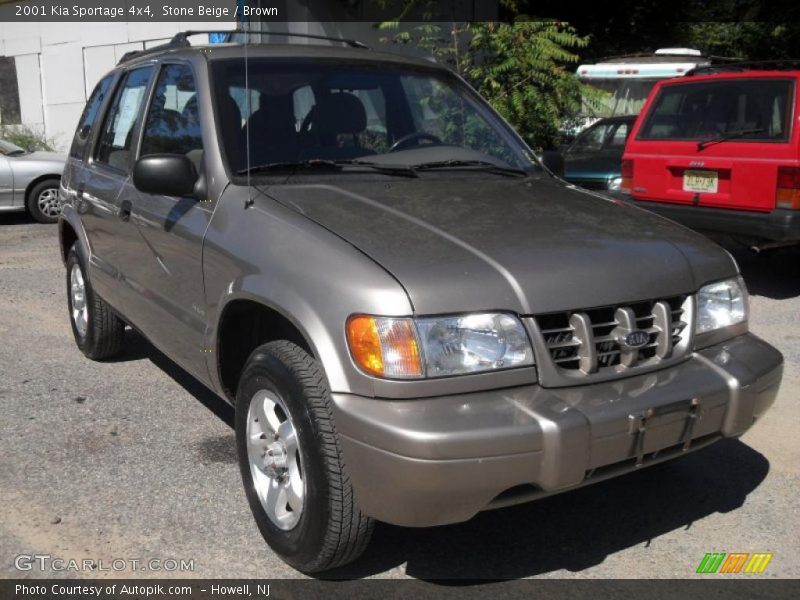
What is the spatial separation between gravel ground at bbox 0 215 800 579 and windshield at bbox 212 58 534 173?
143 cm

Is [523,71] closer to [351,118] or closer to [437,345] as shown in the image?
[351,118]

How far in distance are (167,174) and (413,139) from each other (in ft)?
3.95

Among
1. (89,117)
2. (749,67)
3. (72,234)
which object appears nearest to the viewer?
(89,117)

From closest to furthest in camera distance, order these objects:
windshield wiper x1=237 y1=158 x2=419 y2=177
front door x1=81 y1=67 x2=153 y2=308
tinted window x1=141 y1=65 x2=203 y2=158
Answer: windshield wiper x1=237 y1=158 x2=419 y2=177
tinted window x1=141 y1=65 x2=203 y2=158
front door x1=81 y1=67 x2=153 y2=308

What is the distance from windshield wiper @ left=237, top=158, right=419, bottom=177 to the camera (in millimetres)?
3590

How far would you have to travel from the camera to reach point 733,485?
3854mm

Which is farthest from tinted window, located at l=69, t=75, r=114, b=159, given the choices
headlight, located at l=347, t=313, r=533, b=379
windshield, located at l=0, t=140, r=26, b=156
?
windshield, located at l=0, t=140, r=26, b=156

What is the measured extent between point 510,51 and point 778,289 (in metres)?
4.52

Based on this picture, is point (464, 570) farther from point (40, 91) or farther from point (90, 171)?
point (40, 91)

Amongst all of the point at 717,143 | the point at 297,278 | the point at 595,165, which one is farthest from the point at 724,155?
the point at 297,278

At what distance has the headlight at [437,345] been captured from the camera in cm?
265

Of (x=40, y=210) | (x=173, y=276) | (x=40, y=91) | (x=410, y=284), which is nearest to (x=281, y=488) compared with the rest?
(x=410, y=284)

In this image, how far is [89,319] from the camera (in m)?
5.46

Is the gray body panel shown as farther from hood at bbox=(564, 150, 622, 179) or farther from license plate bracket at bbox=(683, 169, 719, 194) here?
license plate bracket at bbox=(683, 169, 719, 194)
